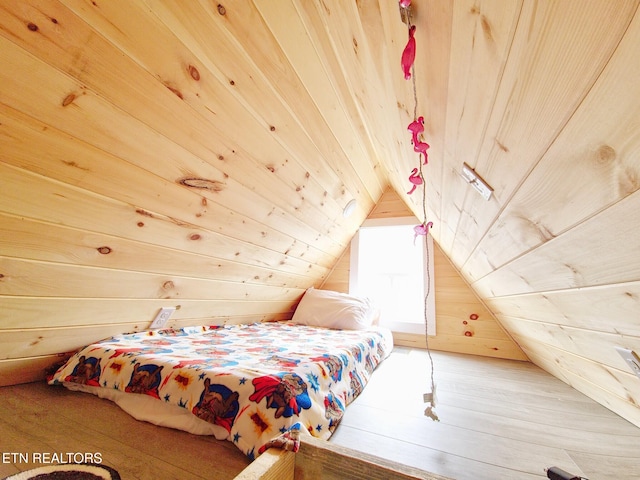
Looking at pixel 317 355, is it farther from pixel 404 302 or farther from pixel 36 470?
pixel 404 302

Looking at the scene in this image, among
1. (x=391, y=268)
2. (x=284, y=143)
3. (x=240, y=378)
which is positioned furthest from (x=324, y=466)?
(x=391, y=268)

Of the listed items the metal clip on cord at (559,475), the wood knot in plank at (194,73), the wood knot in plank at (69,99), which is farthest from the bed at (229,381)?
the wood knot in plank at (194,73)

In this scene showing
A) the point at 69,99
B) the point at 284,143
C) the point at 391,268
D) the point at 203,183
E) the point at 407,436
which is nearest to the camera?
the point at 69,99

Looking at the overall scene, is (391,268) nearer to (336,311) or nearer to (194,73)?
(336,311)

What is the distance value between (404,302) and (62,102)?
298 cm

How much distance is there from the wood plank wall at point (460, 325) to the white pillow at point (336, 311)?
0.52 meters

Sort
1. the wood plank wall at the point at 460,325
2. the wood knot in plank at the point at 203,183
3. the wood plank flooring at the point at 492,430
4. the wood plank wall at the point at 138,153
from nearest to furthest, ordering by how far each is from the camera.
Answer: the wood plank wall at the point at 138,153, the wood plank flooring at the point at 492,430, the wood knot in plank at the point at 203,183, the wood plank wall at the point at 460,325

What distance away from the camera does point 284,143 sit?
4.41 feet

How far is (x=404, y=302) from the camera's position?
2.88 metres

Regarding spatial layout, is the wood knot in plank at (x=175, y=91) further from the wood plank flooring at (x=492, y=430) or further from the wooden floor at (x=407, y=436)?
the wood plank flooring at (x=492, y=430)

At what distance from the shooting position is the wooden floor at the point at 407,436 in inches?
29.4

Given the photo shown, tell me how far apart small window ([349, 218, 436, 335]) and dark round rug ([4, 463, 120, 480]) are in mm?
2370

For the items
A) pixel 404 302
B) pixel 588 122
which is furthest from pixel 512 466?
pixel 404 302

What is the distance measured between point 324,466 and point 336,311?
1846 mm
